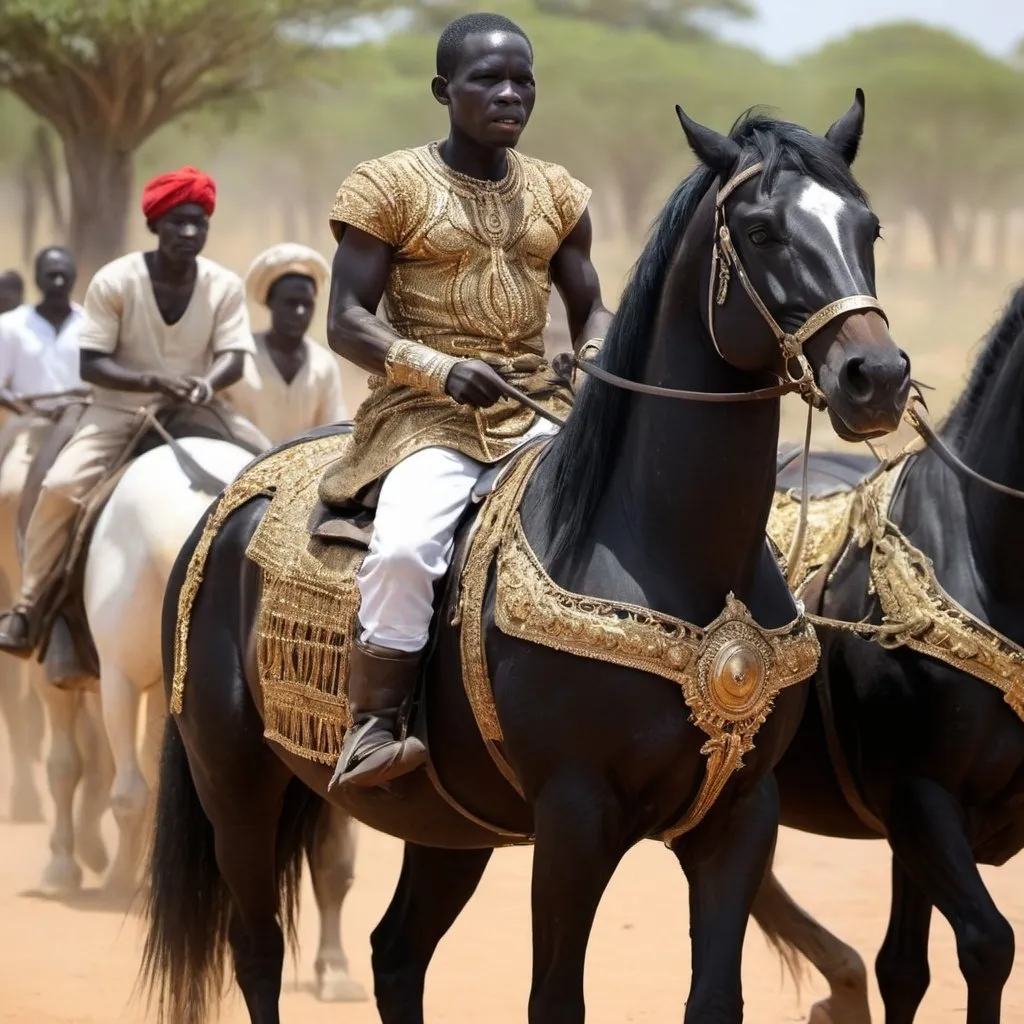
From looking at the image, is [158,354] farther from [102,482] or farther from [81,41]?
[81,41]

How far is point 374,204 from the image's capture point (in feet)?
15.6

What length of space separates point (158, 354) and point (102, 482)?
→ 616 mm

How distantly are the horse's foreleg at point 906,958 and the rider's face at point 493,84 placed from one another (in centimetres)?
242

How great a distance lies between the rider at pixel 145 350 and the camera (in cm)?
810

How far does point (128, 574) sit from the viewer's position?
7.98m

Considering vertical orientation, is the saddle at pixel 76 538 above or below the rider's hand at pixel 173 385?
below

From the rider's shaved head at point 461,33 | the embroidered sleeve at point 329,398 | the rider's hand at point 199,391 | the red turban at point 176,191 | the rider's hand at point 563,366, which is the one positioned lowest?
the embroidered sleeve at point 329,398

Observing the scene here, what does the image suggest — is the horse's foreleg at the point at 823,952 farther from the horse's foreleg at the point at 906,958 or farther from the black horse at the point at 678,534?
the black horse at the point at 678,534

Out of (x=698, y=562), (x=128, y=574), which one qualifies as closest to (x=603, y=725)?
(x=698, y=562)

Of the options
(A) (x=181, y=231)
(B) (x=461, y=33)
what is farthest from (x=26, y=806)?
(B) (x=461, y=33)

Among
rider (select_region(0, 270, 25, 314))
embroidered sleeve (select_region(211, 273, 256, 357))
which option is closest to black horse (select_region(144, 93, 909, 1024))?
embroidered sleeve (select_region(211, 273, 256, 357))

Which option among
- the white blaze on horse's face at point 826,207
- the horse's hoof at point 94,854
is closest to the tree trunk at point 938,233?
the horse's hoof at point 94,854

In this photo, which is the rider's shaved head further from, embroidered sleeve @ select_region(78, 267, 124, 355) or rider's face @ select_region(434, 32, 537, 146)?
embroidered sleeve @ select_region(78, 267, 124, 355)

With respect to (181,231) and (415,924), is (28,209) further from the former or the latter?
(415,924)
